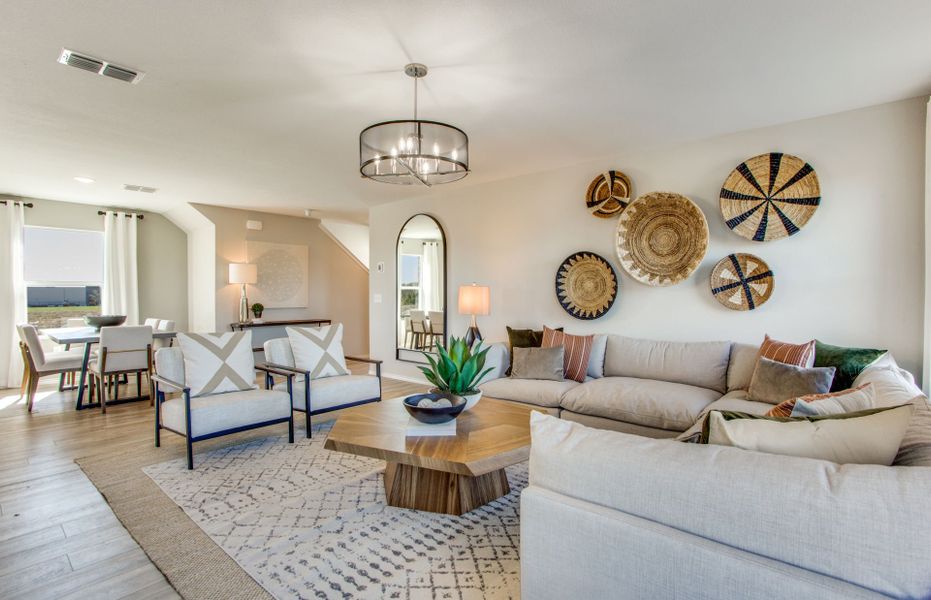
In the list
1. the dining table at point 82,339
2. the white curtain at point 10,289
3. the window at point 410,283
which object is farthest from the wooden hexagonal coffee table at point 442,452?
the white curtain at point 10,289

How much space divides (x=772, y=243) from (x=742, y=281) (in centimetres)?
34

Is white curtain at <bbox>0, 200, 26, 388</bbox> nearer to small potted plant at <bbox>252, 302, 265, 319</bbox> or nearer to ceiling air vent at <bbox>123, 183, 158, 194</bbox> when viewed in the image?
ceiling air vent at <bbox>123, 183, 158, 194</bbox>

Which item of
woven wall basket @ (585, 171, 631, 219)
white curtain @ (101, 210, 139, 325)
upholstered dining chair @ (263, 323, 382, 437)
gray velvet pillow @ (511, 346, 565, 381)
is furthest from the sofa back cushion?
white curtain @ (101, 210, 139, 325)

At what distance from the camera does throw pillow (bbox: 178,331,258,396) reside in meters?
3.55

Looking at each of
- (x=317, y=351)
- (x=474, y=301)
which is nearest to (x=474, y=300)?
(x=474, y=301)

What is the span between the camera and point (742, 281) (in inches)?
143

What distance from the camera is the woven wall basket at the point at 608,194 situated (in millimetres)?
4246

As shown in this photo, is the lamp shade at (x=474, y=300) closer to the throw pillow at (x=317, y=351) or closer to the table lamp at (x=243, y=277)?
the throw pillow at (x=317, y=351)

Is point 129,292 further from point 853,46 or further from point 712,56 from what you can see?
point 853,46

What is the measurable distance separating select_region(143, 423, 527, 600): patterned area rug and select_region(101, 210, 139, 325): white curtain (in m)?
4.60

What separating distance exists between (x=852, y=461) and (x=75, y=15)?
3.32 m

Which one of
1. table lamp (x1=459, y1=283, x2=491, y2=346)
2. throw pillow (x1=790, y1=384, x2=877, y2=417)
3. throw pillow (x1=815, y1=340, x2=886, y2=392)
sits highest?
table lamp (x1=459, y1=283, x2=491, y2=346)

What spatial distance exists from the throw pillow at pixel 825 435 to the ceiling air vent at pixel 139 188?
6489mm

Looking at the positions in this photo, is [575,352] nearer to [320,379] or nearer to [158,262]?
[320,379]
